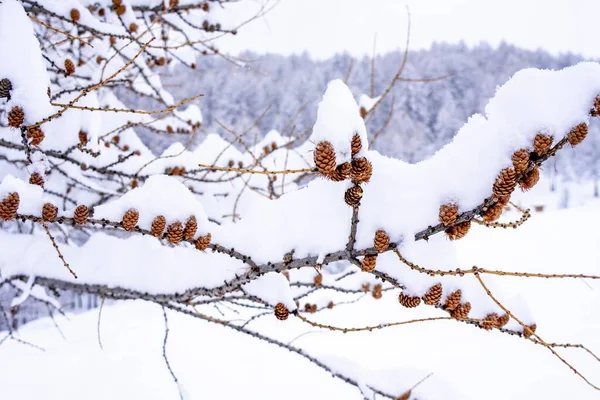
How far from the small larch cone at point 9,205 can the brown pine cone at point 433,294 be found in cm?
128

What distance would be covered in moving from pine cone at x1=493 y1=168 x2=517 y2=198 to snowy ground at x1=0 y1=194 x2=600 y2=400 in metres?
0.61

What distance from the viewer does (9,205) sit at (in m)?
1.30

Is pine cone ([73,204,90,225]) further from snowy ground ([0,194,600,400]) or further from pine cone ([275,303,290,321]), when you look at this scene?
snowy ground ([0,194,600,400])

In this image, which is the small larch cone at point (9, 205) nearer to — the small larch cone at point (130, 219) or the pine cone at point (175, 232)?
the small larch cone at point (130, 219)

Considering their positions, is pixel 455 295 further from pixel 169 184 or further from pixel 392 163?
pixel 169 184

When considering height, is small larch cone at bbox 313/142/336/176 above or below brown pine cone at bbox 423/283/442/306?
above

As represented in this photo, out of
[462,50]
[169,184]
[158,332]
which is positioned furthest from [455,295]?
[462,50]

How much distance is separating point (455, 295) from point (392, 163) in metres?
0.46

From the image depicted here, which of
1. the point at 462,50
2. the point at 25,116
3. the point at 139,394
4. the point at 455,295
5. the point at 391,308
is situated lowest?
the point at 139,394

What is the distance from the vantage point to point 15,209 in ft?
4.29

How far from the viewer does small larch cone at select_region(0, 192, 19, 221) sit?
129cm

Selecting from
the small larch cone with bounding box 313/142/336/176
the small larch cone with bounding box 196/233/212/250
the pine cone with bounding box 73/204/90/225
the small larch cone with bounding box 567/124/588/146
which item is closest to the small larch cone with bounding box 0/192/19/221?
the pine cone with bounding box 73/204/90/225

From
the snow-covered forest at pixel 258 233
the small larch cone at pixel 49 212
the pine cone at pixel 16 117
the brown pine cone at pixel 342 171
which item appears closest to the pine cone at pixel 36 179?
the snow-covered forest at pixel 258 233

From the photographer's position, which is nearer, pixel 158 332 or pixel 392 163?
pixel 392 163
